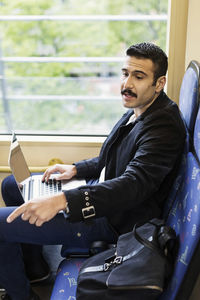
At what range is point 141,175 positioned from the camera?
1.12m

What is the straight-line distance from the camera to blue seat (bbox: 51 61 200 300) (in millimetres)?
885

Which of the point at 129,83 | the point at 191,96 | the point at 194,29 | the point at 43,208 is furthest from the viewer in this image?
the point at 194,29

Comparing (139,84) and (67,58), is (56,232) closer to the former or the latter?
(139,84)

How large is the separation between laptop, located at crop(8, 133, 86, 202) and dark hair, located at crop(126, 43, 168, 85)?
0.68m

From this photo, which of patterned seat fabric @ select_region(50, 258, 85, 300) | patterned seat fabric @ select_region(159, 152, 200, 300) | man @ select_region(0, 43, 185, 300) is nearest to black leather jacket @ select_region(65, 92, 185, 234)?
man @ select_region(0, 43, 185, 300)

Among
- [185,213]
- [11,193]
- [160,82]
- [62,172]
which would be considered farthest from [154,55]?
[11,193]

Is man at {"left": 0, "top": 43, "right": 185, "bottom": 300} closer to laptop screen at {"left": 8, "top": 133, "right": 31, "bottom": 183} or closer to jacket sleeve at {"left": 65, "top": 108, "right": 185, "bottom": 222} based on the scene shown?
jacket sleeve at {"left": 65, "top": 108, "right": 185, "bottom": 222}

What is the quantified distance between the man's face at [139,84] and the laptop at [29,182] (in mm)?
532

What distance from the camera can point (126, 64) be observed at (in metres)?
1.35

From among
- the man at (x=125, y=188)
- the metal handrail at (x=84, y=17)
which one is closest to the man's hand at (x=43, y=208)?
the man at (x=125, y=188)

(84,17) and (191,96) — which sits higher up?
(84,17)

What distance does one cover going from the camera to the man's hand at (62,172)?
1646mm

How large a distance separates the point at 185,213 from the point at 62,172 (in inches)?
32.2

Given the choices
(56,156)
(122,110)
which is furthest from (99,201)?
(122,110)
